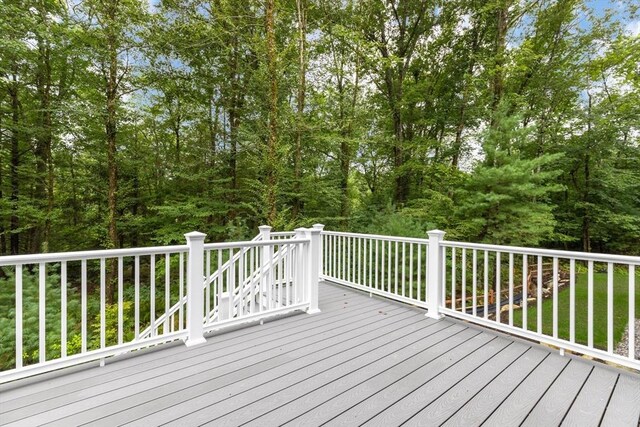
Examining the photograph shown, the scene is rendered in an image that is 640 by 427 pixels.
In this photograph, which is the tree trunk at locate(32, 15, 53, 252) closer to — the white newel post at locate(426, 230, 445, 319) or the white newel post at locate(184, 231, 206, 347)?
the white newel post at locate(184, 231, 206, 347)

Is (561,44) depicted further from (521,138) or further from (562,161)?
(521,138)

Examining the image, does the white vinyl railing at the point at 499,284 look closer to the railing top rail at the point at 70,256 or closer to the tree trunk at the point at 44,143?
the railing top rail at the point at 70,256

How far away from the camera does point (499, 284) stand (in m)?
2.87

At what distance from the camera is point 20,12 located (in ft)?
19.9

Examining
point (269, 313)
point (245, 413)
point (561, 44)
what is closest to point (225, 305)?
point (269, 313)

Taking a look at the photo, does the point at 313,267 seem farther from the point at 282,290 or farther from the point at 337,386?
the point at 337,386

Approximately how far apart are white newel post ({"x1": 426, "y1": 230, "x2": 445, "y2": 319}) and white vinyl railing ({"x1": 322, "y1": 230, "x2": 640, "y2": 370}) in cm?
1

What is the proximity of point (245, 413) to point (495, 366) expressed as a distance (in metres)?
1.91

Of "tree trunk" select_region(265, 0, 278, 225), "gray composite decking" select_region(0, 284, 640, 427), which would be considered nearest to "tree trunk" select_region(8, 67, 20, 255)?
"tree trunk" select_region(265, 0, 278, 225)

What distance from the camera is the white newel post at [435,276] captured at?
10.7 ft

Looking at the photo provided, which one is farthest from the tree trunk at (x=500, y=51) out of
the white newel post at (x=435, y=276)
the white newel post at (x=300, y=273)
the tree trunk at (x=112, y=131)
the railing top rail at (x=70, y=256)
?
the tree trunk at (x=112, y=131)

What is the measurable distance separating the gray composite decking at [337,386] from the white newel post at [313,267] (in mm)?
670

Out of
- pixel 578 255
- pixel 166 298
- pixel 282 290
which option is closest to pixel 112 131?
pixel 166 298

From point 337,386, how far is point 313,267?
5.17ft
